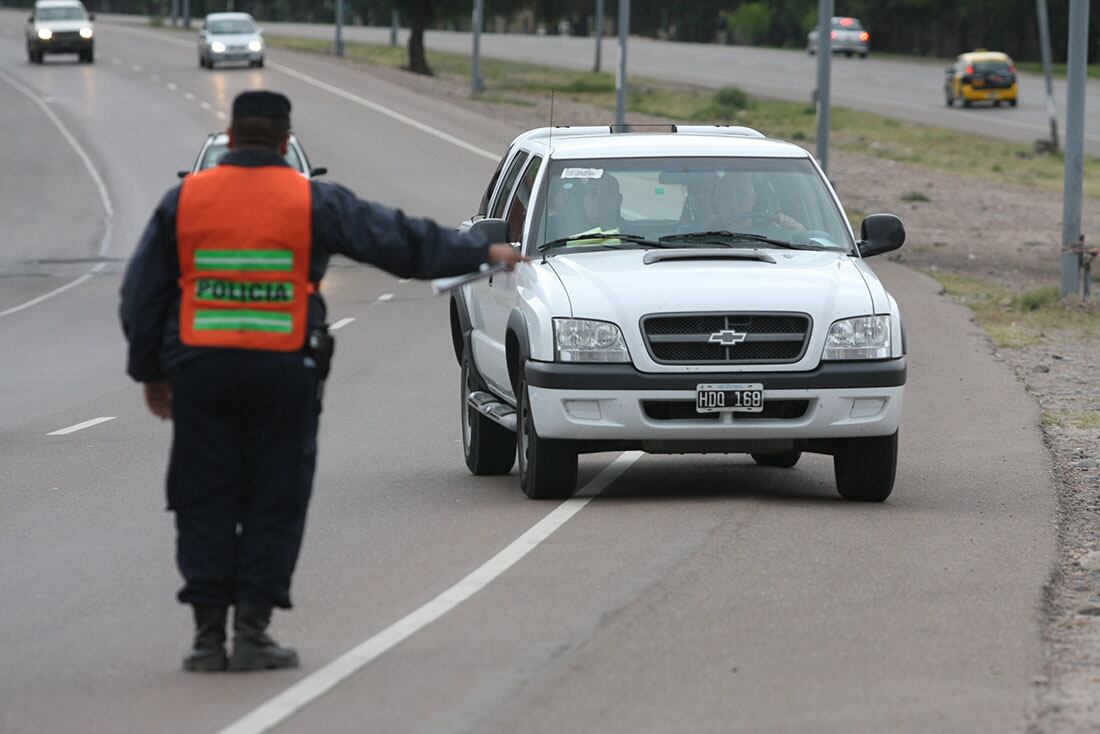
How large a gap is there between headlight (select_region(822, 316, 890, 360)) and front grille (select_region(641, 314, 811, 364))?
0.45 feet

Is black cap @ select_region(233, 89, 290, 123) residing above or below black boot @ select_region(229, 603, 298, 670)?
above

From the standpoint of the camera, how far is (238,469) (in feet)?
22.8

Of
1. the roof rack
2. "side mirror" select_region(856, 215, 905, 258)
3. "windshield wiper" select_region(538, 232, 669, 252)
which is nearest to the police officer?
"windshield wiper" select_region(538, 232, 669, 252)

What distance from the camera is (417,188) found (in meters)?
41.1

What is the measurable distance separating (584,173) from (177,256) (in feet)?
16.4

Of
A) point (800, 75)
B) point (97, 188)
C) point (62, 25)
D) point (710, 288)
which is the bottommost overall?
point (800, 75)

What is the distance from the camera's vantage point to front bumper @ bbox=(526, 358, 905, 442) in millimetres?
10391

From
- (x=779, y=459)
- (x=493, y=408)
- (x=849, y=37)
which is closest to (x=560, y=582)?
(x=493, y=408)

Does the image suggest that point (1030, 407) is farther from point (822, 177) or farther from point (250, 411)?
point (250, 411)

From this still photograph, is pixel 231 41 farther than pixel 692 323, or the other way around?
pixel 231 41

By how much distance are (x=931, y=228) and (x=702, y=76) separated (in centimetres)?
4469

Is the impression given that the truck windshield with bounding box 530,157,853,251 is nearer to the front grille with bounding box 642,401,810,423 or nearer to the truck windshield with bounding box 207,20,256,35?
the front grille with bounding box 642,401,810,423

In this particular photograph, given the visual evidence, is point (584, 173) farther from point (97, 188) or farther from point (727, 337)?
point (97, 188)

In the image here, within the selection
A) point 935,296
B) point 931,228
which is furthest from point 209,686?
point 931,228
